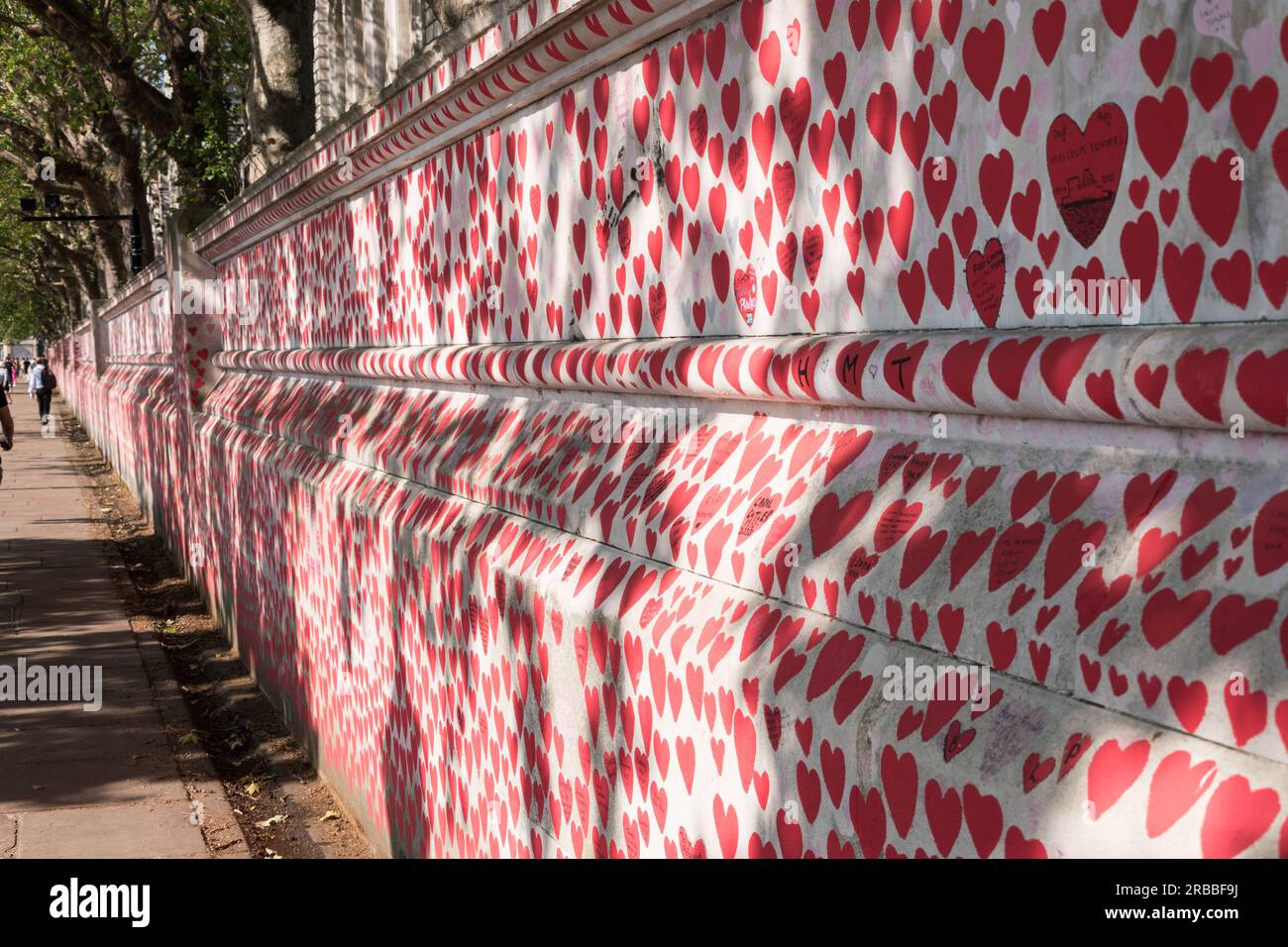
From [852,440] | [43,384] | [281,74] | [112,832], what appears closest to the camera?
[852,440]

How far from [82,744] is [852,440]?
18.1 feet

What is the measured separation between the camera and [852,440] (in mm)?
2322

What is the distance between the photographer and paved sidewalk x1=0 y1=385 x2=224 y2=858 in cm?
557

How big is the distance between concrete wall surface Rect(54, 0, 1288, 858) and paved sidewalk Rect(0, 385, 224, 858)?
155cm

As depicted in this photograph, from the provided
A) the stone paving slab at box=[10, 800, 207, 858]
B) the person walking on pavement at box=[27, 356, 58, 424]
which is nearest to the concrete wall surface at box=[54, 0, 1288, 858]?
the stone paving slab at box=[10, 800, 207, 858]

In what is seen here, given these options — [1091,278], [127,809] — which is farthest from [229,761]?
[1091,278]

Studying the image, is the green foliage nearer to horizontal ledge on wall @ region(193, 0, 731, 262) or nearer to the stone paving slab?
horizontal ledge on wall @ region(193, 0, 731, 262)

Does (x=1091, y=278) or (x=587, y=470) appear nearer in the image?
(x=1091, y=278)

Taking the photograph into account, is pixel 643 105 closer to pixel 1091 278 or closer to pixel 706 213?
pixel 706 213

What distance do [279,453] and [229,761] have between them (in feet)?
4.73

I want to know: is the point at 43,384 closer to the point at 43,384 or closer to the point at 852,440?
the point at 43,384

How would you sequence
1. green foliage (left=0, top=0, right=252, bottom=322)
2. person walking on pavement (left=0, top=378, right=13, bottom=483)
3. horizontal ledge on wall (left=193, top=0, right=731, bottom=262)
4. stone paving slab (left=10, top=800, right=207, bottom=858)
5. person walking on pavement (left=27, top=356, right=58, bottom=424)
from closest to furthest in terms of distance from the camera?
horizontal ledge on wall (left=193, top=0, right=731, bottom=262) < stone paving slab (left=10, top=800, right=207, bottom=858) < person walking on pavement (left=0, top=378, right=13, bottom=483) < green foliage (left=0, top=0, right=252, bottom=322) < person walking on pavement (left=27, top=356, right=58, bottom=424)

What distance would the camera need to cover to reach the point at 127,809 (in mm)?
5914

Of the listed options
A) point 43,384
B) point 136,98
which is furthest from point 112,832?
point 43,384
